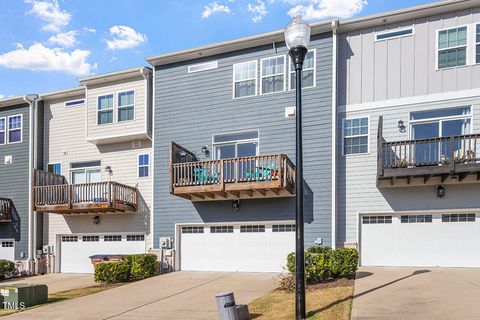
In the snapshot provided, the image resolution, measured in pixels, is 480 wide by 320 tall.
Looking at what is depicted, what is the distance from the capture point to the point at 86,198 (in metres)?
16.5

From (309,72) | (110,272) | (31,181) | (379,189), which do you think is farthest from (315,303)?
(31,181)

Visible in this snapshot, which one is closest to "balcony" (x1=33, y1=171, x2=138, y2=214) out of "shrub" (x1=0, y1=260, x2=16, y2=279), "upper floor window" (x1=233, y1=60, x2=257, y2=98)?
"shrub" (x1=0, y1=260, x2=16, y2=279)

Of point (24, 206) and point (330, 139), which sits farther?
point (24, 206)

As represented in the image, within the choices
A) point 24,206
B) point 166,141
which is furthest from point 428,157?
point 24,206

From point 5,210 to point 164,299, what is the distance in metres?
11.5

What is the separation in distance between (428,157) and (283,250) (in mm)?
5399

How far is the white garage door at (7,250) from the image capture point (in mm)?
18750

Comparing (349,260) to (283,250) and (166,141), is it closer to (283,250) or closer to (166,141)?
(283,250)

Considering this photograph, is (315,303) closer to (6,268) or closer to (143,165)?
(143,165)

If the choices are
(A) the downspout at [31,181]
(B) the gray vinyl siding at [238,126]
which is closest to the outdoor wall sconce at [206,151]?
(B) the gray vinyl siding at [238,126]

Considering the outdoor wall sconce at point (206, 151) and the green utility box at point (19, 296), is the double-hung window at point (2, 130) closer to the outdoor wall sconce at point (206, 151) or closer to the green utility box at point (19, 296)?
the outdoor wall sconce at point (206, 151)

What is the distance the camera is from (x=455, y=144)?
12234 millimetres

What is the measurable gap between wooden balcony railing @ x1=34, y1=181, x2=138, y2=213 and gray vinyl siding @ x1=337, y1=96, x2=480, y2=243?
788cm

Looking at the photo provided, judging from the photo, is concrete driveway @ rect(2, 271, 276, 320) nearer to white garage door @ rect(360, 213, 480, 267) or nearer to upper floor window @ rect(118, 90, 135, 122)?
white garage door @ rect(360, 213, 480, 267)
